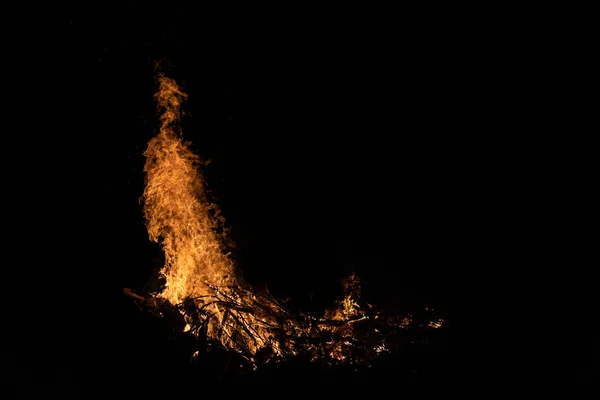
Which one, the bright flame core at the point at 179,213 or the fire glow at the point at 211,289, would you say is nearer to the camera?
the fire glow at the point at 211,289

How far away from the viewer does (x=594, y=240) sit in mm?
2299

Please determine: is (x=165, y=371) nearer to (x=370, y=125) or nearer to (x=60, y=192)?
(x=60, y=192)

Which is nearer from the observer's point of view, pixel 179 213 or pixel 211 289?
pixel 211 289

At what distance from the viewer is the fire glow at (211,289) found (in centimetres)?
203

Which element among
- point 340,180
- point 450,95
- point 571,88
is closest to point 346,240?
Result: point 340,180

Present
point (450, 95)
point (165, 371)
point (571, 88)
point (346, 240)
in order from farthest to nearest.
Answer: point (346, 240) < point (450, 95) < point (571, 88) < point (165, 371)

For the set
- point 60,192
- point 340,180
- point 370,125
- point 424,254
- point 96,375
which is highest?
point 370,125

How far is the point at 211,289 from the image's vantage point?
2424 mm

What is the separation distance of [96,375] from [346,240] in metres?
1.74

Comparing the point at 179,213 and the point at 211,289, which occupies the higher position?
the point at 179,213

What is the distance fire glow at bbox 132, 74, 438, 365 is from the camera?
2.03 m

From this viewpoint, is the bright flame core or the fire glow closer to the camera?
the fire glow

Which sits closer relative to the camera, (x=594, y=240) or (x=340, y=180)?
(x=594, y=240)

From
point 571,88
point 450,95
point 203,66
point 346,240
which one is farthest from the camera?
point 346,240
